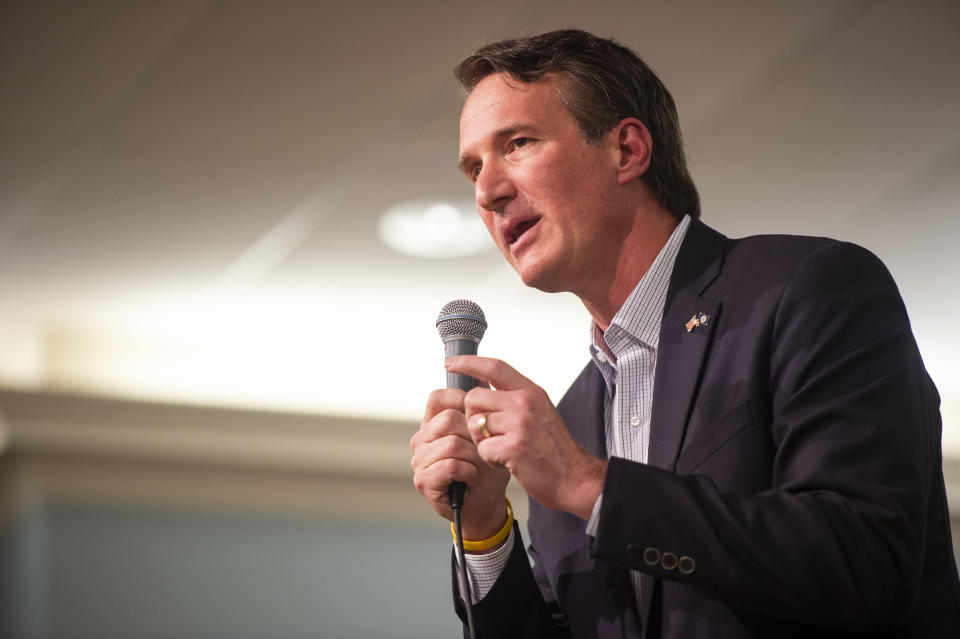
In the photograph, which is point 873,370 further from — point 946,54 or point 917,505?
point 946,54

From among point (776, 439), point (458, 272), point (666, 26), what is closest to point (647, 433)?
point (776, 439)

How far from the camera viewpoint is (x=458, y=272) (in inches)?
188

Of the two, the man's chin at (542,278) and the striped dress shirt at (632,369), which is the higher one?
the man's chin at (542,278)

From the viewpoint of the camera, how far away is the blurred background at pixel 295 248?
10.4 ft

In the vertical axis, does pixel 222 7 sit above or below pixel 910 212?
above

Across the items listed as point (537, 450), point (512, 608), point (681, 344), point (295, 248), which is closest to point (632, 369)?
point (681, 344)

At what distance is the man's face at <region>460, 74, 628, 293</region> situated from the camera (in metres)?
1.72

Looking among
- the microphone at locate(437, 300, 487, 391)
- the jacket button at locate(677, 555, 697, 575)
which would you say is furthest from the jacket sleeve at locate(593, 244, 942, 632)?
the microphone at locate(437, 300, 487, 391)

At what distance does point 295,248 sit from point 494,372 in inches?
130

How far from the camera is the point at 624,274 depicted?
1.77 metres

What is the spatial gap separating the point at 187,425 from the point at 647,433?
3.85 metres

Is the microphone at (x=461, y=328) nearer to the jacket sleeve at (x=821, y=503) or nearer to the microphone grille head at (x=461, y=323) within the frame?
the microphone grille head at (x=461, y=323)

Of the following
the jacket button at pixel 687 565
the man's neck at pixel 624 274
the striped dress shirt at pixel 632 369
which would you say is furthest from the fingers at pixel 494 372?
the man's neck at pixel 624 274

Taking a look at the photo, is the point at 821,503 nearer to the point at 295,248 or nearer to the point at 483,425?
the point at 483,425
